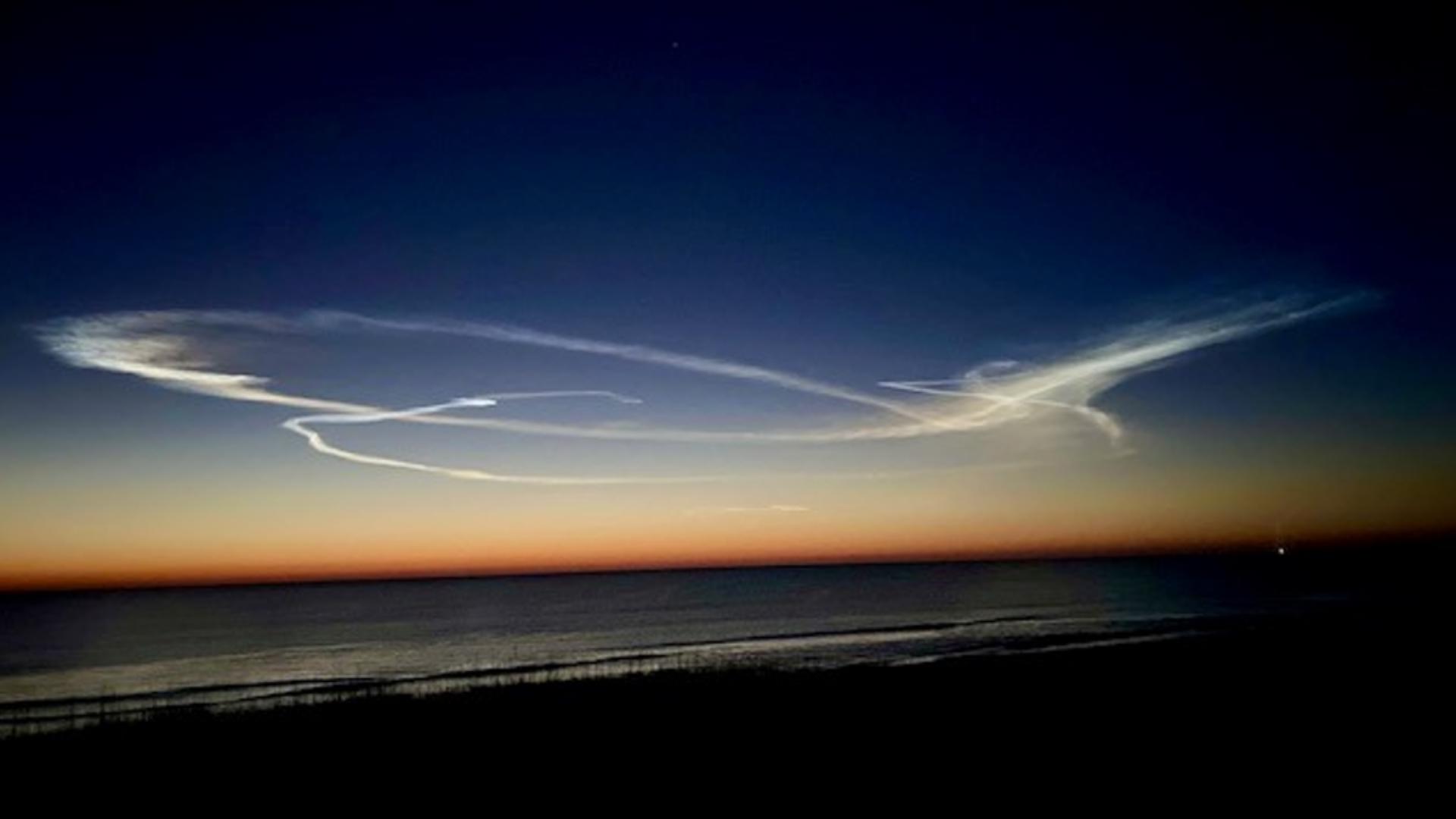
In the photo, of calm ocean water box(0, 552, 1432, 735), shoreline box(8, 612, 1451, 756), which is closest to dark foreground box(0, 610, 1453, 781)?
shoreline box(8, 612, 1451, 756)

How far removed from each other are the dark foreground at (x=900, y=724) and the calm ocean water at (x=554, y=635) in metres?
8.87

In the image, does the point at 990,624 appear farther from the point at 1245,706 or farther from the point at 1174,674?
the point at 1245,706

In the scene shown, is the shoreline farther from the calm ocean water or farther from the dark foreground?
the calm ocean water

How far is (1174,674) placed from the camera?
25.7 m

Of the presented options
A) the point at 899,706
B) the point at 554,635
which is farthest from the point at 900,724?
the point at 554,635

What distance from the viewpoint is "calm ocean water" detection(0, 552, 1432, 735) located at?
38812 millimetres

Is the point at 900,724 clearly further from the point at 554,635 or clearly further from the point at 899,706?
Answer: the point at 554,635

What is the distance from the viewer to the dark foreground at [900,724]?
15.0m

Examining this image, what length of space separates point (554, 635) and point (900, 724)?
49849 mm

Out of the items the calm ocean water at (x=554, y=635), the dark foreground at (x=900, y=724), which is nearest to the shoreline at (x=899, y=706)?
the dark foreground at (x=900, y=724)

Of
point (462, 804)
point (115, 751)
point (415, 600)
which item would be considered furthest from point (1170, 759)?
→ point (415, 600)

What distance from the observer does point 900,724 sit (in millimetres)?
19016

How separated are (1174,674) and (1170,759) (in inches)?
511

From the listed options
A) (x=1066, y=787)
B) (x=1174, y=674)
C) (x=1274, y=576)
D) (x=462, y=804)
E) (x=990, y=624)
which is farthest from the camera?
(x=1274, y=576)
